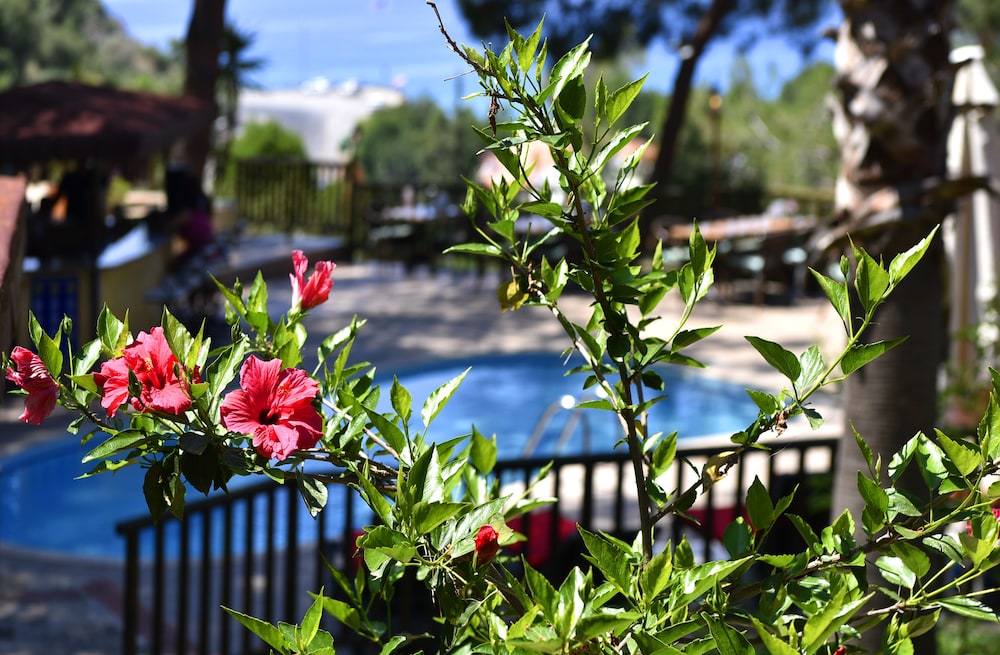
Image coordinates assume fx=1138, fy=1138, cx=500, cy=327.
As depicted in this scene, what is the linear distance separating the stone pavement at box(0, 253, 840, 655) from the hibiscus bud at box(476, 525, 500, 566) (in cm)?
318

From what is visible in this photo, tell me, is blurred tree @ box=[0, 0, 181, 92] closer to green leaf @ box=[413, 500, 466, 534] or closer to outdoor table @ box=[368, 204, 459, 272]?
outdoor table @ box=[368, 204, 459, 272]

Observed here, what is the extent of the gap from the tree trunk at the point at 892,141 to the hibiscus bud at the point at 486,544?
184 cm

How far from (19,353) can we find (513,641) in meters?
0.49

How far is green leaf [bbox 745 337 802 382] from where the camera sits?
976 mm

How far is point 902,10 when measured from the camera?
282cm

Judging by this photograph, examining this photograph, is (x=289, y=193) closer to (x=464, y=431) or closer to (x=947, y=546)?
(x=464, y=431)

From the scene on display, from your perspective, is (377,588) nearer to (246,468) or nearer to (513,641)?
(246,468)

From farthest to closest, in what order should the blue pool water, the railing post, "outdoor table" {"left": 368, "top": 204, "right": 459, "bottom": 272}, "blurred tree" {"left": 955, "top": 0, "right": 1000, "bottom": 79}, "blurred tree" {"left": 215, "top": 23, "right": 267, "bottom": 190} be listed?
"blurred tree" {"left": 955, "top": 0, "right": 1000, "bottom": 79} → "blurred tree" {"left": 215, "top": 23, "right": 267, "bottom": 190} → "outdoor table" {"left": 368, "top": 204, "right": 459, "bottom": 272} → the blue pool water → the railing post

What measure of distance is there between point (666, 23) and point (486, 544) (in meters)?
15.6

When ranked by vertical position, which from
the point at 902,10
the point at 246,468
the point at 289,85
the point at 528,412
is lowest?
the point at 528,412

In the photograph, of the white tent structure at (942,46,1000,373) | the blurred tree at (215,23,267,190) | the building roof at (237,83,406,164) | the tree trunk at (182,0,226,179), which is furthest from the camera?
the building roof at (237,83,406,164)

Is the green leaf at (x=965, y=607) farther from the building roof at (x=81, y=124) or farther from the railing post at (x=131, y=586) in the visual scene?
the building roof at (x=81, y=124)

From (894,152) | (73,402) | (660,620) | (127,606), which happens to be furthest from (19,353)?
(894,152)

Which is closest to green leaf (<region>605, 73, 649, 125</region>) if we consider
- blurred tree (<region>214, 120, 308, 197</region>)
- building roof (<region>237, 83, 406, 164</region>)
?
blurred tree (<region>214, 120, 308, 197</region>)
